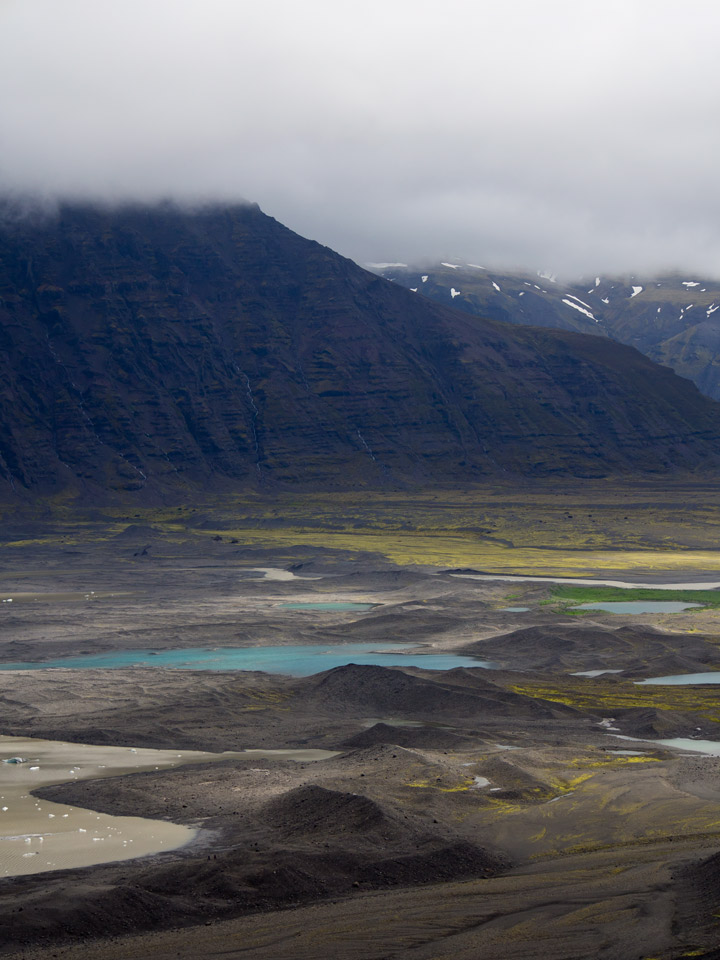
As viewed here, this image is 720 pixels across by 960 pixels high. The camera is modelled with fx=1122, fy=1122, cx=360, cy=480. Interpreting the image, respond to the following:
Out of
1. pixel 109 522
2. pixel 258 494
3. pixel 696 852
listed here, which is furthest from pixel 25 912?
pixel 258 494

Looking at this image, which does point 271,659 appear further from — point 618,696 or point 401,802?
point 401,802

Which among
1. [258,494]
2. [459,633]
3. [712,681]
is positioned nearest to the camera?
[712,681]

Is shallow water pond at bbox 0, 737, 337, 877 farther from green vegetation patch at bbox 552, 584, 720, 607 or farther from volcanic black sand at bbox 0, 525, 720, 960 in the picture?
green vegetation patch at bbox 552, 584, 720, 607

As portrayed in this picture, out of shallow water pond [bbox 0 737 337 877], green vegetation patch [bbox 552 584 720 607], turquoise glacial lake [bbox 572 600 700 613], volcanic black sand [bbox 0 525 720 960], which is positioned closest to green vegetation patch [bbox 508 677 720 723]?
volcanic black sand [bbox 0 525 720 960]

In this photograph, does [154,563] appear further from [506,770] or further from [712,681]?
[506,770]

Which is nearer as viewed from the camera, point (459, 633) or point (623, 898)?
point (623, 898)

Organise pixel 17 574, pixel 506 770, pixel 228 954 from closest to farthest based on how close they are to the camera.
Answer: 1. pixel 228 954
2. pixel 506 770
3. pixel 17 574
